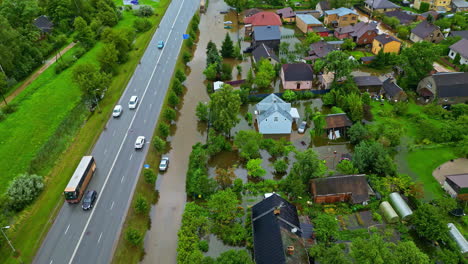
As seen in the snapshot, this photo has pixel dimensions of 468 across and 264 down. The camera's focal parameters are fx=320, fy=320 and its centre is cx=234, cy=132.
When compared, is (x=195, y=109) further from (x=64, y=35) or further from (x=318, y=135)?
(x=64, y=35)

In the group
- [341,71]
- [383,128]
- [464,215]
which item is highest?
[341,71]

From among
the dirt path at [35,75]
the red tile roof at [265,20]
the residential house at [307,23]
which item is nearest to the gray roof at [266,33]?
the red tile roof at [265,20]

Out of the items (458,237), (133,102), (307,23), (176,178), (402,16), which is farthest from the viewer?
(402,16)

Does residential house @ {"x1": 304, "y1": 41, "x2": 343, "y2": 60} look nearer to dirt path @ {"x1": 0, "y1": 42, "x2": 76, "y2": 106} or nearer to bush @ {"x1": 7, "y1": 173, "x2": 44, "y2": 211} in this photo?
bush @ {"x1": 7, "y1": 173, "x2": 44, "y2": 211}

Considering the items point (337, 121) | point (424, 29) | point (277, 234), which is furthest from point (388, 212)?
point (424, 29)

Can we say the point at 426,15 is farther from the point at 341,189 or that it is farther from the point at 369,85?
the point at 341,189

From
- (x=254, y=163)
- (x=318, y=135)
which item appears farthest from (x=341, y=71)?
(x=254, y=163)
